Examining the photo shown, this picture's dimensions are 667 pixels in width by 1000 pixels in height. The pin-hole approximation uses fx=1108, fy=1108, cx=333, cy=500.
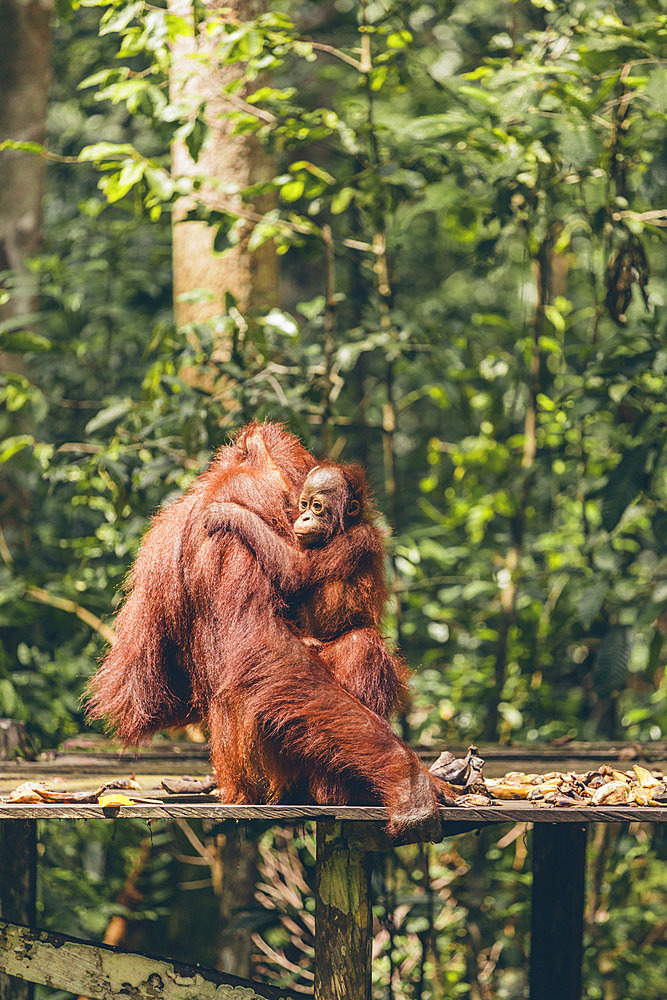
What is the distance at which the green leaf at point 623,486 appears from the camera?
142 inches

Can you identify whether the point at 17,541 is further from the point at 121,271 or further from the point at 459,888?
the point at 459,888

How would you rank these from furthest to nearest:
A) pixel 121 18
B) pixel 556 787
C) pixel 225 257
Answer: pixel 225 257 < pixel 121 18 < pixel 556 787

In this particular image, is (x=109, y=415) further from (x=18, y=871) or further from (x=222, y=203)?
(x=18, y=871)

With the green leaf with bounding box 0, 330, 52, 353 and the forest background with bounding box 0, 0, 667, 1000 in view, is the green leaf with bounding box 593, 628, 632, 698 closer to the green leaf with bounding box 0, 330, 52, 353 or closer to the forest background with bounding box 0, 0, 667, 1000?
the forest background with bounding box 0, 0, 667, 1000

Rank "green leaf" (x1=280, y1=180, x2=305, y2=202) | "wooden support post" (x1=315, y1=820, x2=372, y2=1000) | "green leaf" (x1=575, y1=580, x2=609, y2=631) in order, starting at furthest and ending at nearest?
1. "green leaf" (x1=280, y1=180, x2=305, y2=202)
2. "green leaf" (x1=575, y1=580, x2=609, y2=631)
3. "wooden support post" (x1=315, y1=820, x2=372, y2=1000)

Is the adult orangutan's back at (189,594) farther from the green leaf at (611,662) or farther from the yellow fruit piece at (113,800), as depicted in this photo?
the green leaf at (611,662)

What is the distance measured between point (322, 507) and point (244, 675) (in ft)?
1.26

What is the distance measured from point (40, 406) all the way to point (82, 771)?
146 centimetres

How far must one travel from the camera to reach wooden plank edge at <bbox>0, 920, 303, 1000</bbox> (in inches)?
99.8

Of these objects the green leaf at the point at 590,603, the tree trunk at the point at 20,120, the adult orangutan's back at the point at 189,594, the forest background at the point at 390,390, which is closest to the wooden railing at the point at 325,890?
the adult orangutan's back at the point at 189,594

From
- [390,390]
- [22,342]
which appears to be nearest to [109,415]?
[22,342]

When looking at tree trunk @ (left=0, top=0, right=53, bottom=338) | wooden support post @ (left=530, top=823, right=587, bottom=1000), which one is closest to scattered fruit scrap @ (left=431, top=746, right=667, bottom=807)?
wooden support post @ (left=530, top=823, right=587, bottom=1000)

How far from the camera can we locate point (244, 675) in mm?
2271

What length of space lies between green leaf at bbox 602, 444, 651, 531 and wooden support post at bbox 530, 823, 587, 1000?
106cm
